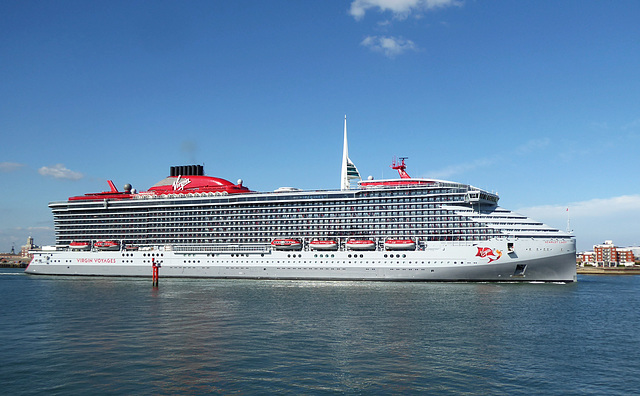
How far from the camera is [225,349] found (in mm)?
25141

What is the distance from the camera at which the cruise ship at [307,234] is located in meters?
59.1

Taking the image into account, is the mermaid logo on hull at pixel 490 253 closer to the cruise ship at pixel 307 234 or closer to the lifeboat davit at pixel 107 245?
the cruise ship at pixel 307 234

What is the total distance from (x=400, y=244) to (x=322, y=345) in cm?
3762

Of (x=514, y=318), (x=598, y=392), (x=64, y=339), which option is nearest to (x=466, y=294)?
(x=514, y=318)

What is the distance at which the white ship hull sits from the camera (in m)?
58.2

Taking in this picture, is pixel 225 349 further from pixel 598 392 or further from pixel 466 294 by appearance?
pixel 466 294

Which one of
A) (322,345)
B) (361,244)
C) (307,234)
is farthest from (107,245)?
(322,345)

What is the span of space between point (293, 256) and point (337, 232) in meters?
7.13

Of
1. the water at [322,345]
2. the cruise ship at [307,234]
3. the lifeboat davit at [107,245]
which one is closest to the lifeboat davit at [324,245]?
Answer: the cruise ship at [307,234]

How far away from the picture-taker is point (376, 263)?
62.6 metres

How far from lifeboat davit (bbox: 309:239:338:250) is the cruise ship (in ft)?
0.58

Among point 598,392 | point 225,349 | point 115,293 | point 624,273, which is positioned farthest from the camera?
point 624,273

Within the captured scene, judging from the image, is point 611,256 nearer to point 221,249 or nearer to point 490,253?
point 490,253

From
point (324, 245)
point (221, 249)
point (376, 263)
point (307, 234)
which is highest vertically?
point (307, 234)
